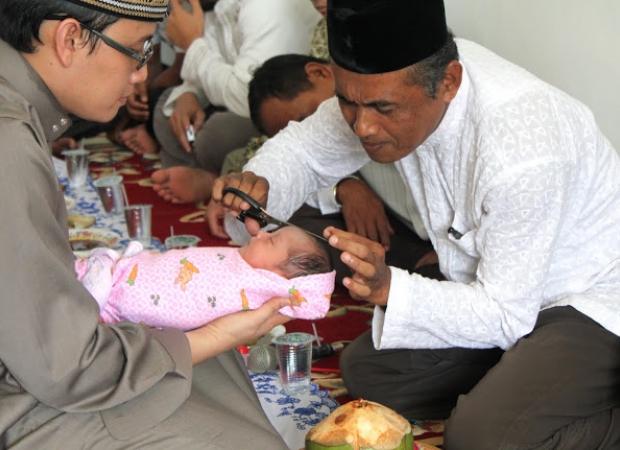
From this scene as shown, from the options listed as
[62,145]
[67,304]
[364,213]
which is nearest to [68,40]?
[67,304]

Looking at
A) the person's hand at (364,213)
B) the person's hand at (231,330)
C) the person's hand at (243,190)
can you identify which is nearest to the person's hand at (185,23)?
the person's hand at (364,213)

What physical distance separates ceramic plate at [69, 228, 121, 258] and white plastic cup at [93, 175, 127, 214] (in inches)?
16.1

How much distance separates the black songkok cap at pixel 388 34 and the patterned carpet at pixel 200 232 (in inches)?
35.9

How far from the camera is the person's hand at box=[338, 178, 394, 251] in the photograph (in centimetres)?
287

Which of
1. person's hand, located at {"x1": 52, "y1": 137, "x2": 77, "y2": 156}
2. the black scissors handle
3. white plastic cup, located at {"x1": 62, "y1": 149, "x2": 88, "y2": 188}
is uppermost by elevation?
the black scissors handle

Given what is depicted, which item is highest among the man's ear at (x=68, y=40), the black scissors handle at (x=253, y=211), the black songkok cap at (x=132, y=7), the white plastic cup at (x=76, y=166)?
the black songkok cap at (x=132, y=7)

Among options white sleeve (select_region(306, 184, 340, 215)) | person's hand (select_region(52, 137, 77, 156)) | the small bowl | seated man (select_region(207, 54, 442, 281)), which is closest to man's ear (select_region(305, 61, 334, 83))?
seated man (select_region(207, 54, 442, 281))

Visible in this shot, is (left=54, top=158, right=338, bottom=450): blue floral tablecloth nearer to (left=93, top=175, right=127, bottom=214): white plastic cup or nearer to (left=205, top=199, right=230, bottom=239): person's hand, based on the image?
(left=205, top=199, right=230, bottom=239): person's hand

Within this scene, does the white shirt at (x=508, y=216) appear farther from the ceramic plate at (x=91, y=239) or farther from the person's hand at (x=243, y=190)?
the ceramic plate at (x=91, y=239)

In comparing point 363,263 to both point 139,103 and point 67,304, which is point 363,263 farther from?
point 139,103

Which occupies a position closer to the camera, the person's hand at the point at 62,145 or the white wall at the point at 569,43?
the white wall at the point at 569,43

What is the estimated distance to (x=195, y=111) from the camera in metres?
4.35

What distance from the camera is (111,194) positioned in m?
3.61

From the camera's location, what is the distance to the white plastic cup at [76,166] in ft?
13.2
